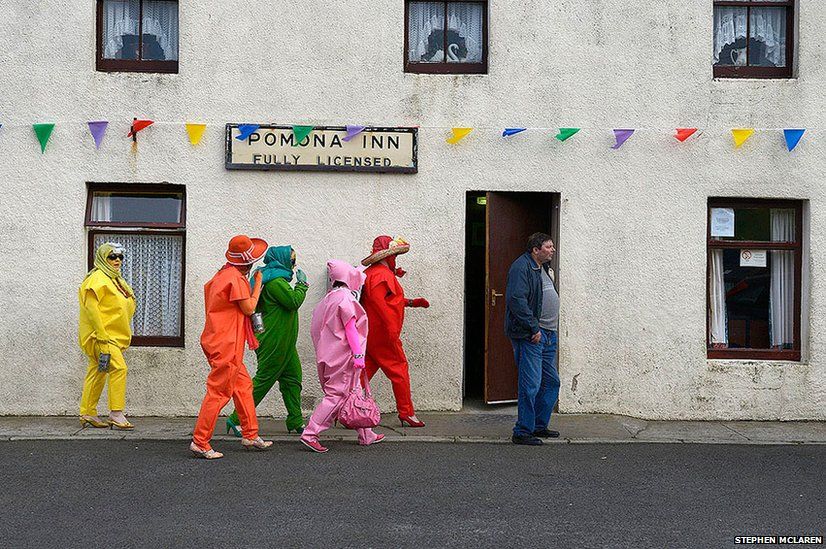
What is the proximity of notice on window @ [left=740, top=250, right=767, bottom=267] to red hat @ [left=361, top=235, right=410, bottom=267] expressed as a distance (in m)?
3.87

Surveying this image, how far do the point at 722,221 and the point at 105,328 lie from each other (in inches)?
261

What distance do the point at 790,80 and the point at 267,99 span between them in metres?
5.66

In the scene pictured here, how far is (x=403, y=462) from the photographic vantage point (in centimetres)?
861

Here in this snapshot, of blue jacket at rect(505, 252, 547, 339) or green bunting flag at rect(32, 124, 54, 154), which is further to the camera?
green bunting flag at rect(32, 124, 54, 154)

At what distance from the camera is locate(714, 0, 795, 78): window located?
11.2 m

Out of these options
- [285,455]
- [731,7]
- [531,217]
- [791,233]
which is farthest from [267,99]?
[791,233]

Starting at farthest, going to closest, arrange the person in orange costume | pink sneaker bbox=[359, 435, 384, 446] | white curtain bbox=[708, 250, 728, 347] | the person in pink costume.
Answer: white curtain bbox=[708, 250, 728, 347] → pink sneaker bbox=[359, 435, 384, 446] → the person in pink costume → the person in orange costume

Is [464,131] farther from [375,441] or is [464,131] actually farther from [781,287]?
[781,287]

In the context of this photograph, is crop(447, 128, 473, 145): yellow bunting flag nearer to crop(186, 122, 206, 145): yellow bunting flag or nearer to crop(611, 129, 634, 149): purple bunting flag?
crop(611, 129, 634, 149): purple bunting flag

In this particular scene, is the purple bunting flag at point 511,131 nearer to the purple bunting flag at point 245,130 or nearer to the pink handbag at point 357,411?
the purple bunting flag at point 245,130

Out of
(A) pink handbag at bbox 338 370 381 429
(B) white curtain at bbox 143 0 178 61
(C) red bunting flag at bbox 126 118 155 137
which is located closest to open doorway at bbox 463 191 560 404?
(A) pink handbag at bbox 338 370 381 429

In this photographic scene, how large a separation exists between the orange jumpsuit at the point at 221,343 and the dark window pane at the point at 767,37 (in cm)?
634

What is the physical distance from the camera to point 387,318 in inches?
390

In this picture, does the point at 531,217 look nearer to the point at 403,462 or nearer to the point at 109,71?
the point at 403,462
